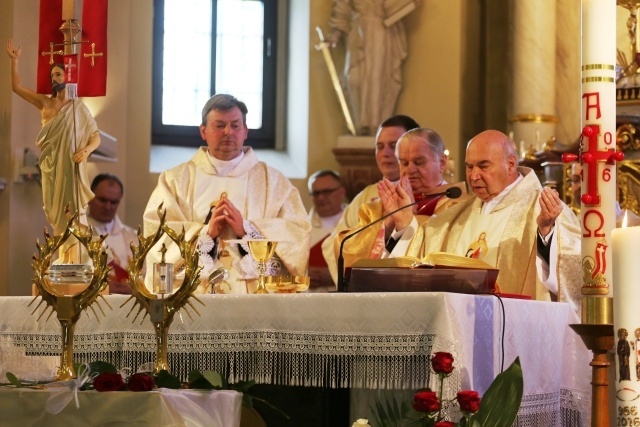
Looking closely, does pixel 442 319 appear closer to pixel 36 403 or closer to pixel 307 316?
pixel 307 316

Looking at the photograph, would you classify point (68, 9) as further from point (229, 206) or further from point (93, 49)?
point (229, 206)

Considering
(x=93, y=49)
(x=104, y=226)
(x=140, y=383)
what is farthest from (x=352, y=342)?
(x=104, y=226)

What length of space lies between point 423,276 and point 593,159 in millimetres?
1030

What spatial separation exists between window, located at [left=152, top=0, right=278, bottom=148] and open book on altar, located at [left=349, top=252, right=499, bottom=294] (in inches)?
263

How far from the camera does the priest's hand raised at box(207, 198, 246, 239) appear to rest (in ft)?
20.1

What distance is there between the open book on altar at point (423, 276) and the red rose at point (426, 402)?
0.76 meters

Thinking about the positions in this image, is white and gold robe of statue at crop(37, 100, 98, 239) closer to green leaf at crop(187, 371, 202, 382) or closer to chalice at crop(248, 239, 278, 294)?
chalice at crop(248, 239, 278, 294)

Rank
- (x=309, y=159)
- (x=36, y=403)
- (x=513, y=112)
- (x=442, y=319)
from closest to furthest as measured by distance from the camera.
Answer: (x=36, y=403) < (x=442, y=319) < (x=513, y=112) < (x=309, y=159)

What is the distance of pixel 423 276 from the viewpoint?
449 cm

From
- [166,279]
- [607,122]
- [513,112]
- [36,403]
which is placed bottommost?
[36,403]

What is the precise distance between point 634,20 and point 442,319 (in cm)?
541

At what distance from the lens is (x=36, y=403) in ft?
11.7

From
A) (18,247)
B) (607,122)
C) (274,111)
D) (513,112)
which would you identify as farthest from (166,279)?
(274,111)

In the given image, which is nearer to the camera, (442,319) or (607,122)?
(607,122)
